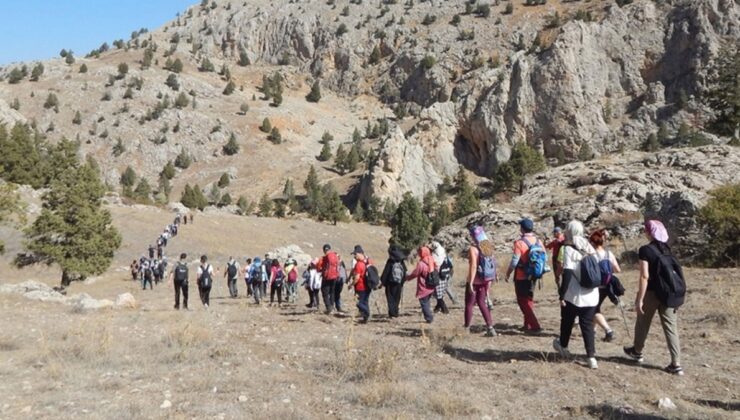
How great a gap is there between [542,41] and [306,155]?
175ft

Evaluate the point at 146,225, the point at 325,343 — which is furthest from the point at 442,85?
the point at 325,343

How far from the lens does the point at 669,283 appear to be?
21.0ft

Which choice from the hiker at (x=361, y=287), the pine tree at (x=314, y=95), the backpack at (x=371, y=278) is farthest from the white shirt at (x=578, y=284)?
the pine tree at (x=314, y=95)

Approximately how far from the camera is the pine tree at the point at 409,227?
4938 centimetres

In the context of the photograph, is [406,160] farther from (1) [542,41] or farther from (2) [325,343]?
(2) [325,343]

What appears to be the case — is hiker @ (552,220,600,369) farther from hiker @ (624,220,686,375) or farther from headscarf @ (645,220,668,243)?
headscarf @ (645,220,668,243)

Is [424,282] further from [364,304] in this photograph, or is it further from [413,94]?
[413,94]

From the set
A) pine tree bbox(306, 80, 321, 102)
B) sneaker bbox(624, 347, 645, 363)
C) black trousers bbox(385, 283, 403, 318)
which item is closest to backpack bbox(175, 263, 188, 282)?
black trousers bbox(385, 283, 403, 318)

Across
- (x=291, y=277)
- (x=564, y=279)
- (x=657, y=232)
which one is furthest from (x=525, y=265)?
(x=291, y=277)

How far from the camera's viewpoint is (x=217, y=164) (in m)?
88.2

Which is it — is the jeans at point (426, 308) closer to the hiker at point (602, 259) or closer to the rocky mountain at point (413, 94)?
the hiker at point (602, 259)

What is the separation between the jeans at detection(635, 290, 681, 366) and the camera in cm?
644

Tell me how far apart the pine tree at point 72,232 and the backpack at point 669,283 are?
28.8 m

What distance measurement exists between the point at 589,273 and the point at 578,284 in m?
0.24
